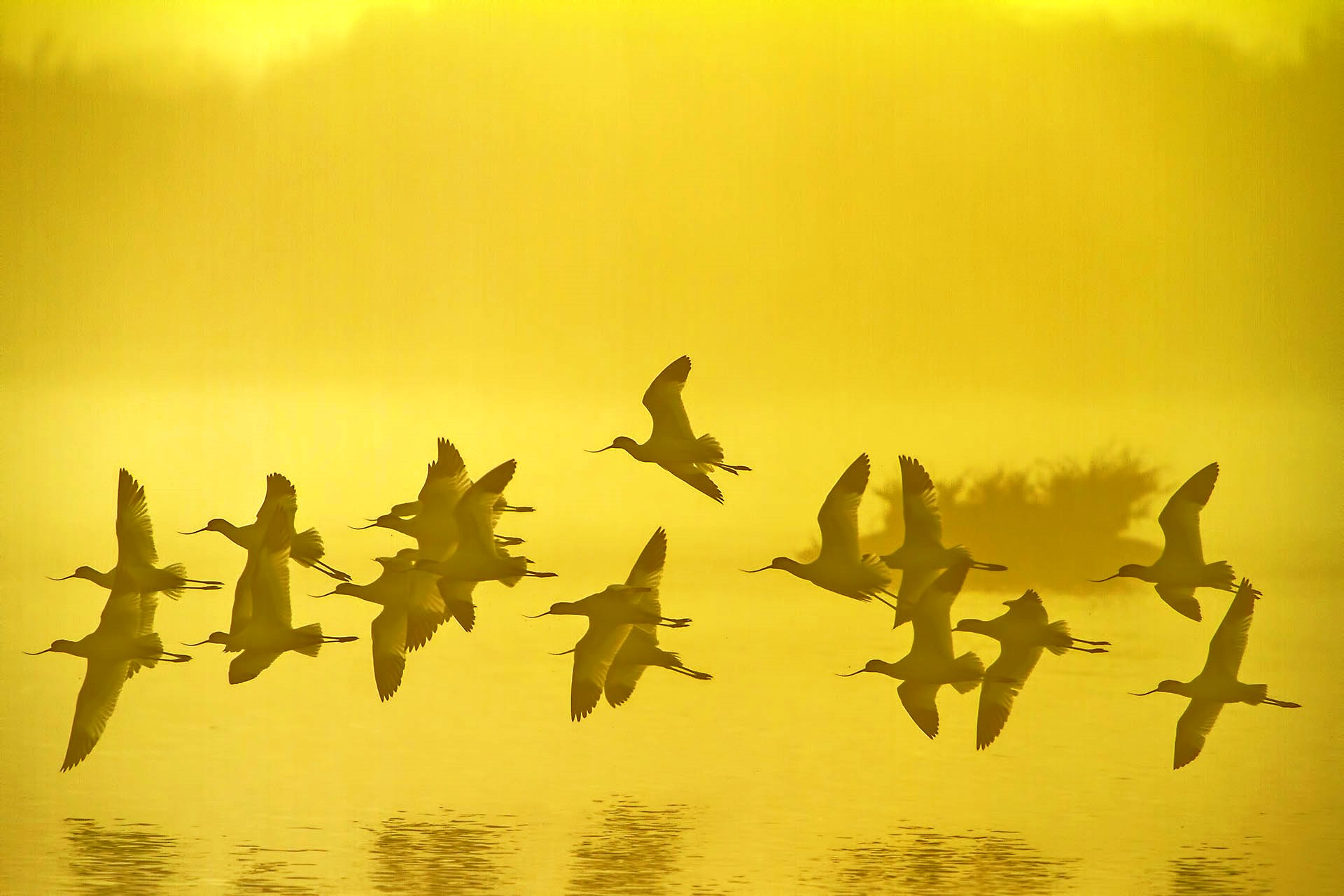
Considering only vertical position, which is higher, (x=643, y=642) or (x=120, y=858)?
(x=643, y=642)

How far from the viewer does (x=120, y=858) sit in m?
5.45

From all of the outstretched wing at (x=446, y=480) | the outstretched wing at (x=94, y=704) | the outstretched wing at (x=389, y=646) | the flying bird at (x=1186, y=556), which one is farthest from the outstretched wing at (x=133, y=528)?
the flying bird at (x=1186, y=556)

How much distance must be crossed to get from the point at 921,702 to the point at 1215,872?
3.49 ft

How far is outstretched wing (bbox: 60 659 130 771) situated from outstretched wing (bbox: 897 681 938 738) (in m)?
2.64

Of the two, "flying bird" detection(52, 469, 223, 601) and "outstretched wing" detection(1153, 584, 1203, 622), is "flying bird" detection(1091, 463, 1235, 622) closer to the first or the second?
"outstretched wing" detection(1153, 584, 1203, 622)

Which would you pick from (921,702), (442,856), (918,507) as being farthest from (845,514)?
(442,856)

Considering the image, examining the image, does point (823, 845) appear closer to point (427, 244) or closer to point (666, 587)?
point (666, 587)

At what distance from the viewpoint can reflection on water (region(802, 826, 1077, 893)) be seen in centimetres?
528

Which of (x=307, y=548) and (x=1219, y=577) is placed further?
(x=307, y=548)

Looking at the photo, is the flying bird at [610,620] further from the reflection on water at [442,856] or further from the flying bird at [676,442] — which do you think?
the reflection on water at [442,856]

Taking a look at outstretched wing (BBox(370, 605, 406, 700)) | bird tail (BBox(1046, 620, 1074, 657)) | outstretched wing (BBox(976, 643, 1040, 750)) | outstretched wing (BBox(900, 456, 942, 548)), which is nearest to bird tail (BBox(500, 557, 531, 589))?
outstretched wing (BBox(370, 605, 406, 700))

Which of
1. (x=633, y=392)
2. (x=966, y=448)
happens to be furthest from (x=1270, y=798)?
(x=633, y=392)

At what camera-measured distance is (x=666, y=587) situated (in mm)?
6773

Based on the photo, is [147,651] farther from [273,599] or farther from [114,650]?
[273,599]
